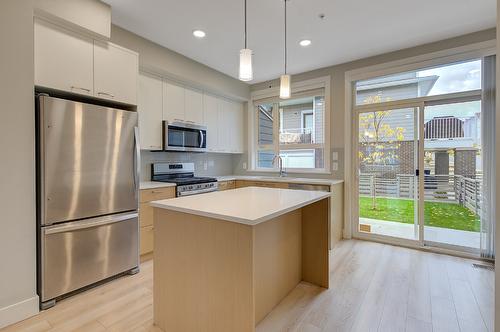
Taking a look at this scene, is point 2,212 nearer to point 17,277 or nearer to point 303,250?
point 17,277

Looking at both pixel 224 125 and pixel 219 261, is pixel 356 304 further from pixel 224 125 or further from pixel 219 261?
pixel 224 125

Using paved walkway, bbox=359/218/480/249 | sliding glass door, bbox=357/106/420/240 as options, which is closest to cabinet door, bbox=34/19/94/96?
sliding glass door, bbox=357/106/420/240

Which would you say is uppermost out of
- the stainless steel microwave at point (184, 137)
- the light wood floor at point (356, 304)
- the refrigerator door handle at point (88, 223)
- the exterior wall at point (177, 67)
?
the exterior wall at point (177, 67)

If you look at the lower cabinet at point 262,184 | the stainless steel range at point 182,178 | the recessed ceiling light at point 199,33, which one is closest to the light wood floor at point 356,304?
the stainless steel range at point 182,178

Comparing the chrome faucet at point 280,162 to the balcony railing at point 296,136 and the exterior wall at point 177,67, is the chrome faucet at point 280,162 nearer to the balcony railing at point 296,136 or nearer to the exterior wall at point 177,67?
the balcony railing at point 296,136

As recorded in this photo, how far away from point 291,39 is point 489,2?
1960mm

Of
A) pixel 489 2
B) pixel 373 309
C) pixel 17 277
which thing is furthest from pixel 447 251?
pixel 17 277

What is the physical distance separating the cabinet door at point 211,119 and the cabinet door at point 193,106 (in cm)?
9

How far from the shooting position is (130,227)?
8.64ft

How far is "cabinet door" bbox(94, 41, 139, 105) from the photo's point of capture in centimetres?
243

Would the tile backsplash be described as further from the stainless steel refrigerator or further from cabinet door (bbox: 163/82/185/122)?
the stainless steel refrigerator

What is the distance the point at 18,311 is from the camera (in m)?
1.89

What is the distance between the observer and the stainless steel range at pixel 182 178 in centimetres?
337

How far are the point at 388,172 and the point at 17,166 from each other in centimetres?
423
